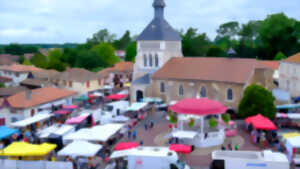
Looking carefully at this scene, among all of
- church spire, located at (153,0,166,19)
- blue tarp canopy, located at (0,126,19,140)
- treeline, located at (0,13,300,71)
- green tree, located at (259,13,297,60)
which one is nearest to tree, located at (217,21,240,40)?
treeline, located at (0,13,300,71)

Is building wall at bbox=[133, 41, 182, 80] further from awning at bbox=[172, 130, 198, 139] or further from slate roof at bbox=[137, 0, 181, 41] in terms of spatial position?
awning at bbox=[172, 130, 198, 139]

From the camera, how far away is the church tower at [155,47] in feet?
148

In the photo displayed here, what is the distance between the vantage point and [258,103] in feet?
102

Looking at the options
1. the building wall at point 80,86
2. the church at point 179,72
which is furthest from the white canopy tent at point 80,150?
the building wall at point 80,86

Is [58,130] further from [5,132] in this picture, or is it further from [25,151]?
[25,151]

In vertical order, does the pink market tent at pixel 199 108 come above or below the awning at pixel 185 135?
above

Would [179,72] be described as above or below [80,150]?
above

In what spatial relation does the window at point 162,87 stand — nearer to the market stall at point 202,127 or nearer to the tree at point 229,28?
the market stall at point 202,127

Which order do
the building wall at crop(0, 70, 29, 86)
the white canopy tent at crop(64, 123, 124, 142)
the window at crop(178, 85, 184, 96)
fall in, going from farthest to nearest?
the building wall at crop(0, 70, 29, 86)
the window at crop(178, 85, 184, 96)
the white canopy tent at crop(64, 123, 124, 142)

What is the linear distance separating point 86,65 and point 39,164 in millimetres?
63238

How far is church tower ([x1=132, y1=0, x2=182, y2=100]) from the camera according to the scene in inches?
1770

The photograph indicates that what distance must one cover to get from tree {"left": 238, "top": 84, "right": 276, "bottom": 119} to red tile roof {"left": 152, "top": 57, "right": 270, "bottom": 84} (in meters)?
4.30

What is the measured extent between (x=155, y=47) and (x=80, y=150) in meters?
26.9

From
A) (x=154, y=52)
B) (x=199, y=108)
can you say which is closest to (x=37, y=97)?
(x=154, y=52)
